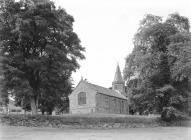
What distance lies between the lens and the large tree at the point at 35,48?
42.6m

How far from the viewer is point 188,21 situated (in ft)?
192

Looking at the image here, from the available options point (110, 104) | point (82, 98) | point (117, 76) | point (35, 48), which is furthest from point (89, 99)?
point (35, 48)

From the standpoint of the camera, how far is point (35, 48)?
45.9 meters

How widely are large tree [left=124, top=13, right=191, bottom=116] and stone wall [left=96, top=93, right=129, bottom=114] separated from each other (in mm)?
29522

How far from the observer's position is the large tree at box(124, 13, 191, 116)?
5400 centimetres


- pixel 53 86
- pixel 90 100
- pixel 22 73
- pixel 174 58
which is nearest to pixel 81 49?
pixel 53 86

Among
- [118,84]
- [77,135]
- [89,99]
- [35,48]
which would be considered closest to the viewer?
[77,135]

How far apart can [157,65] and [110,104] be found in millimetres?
42155

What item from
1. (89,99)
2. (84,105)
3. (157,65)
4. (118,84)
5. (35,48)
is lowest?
(84,105)

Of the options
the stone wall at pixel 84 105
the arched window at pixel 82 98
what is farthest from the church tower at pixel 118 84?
the arched window at pixel 82 98

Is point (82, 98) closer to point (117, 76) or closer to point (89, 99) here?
point (89, 99)

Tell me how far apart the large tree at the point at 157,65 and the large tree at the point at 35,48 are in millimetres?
13862

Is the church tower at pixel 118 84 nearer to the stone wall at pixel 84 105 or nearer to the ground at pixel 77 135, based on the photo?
the stone wall at pixel 84 105

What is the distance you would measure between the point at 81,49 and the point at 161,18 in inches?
678
